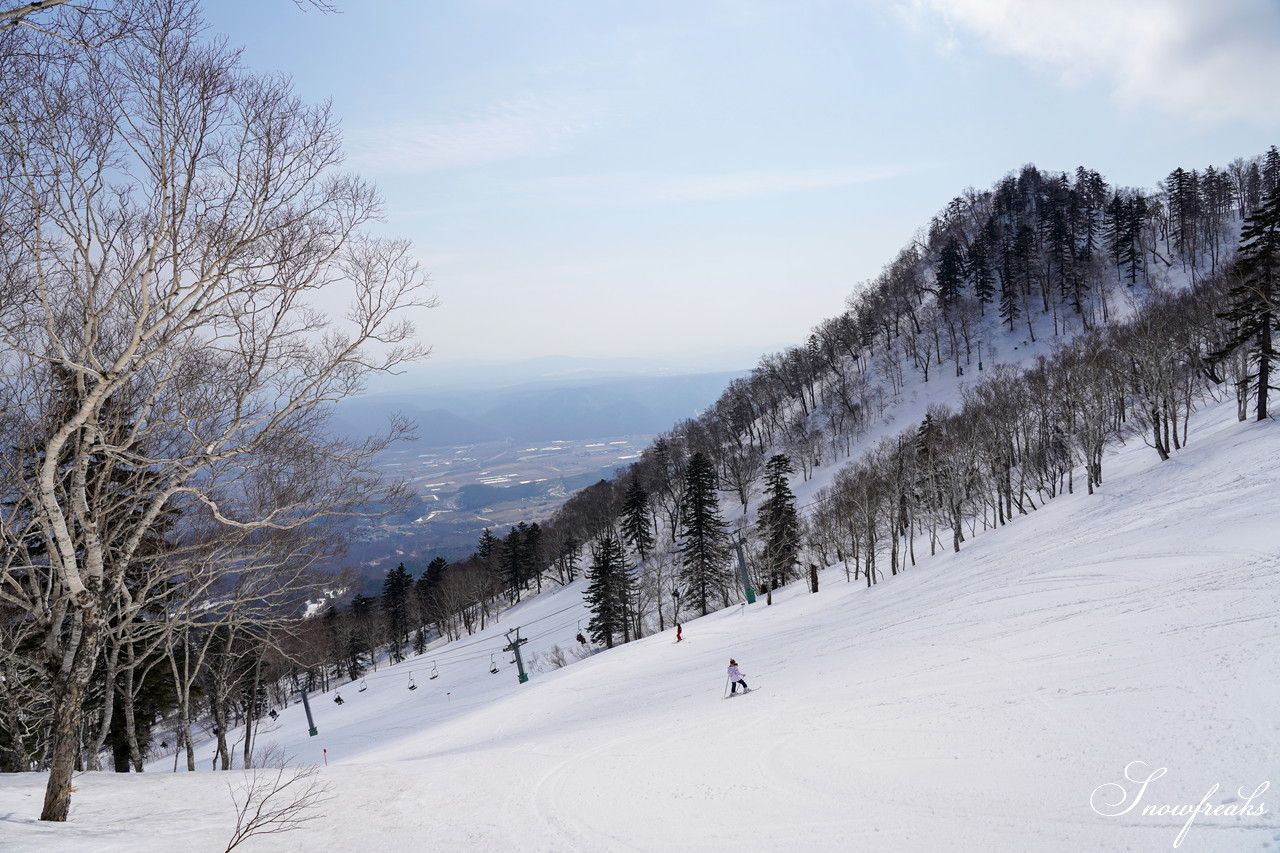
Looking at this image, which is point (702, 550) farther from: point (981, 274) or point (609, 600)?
point (981, 274)

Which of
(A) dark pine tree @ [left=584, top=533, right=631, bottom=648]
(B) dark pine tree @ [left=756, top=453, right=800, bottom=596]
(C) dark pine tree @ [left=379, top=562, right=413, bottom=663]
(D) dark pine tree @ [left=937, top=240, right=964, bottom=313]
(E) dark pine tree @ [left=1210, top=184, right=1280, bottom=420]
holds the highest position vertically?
(D) dark pine tree @ [left=937, top=240, right=964, bottom=313]

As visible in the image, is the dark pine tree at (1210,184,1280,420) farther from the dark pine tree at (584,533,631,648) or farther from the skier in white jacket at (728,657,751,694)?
the dark pine tree at (584,533,631,648)

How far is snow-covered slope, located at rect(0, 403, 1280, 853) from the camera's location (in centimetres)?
729

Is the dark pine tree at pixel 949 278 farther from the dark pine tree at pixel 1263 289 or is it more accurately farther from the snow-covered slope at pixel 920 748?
the snow-covered slope at pixel 920 748

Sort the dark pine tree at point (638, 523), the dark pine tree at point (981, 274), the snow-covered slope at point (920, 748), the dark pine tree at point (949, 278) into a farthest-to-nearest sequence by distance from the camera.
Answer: the dark pine tree at point (949, 278), the dark pine tree at point (981, 274), the dark pine tree at point (638, 523), the snow-covered slope at point (920, 748)

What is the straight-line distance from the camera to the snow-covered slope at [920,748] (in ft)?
23.9

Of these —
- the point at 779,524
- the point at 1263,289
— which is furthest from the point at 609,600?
the point at 1263,289

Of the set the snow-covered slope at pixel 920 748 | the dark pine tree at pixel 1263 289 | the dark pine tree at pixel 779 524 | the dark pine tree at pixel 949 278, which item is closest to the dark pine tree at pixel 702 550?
the dark pine tree at pixel 779 524

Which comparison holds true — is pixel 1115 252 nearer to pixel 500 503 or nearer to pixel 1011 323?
pixel 1011 323

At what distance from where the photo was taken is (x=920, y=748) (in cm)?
992

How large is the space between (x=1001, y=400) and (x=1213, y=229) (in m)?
66.1

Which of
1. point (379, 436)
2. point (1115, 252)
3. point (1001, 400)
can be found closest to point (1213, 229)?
point (1115, 252)

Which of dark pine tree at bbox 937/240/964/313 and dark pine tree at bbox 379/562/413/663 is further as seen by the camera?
dark pine tree at bbox 937/240/964/313

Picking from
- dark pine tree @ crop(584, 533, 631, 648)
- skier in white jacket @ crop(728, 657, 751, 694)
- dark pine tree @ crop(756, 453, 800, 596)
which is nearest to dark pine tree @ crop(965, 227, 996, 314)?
dark pine tree @ crop(756, 453, 800, 596)
